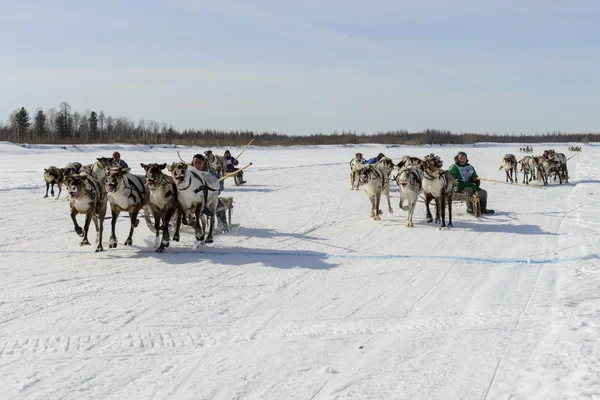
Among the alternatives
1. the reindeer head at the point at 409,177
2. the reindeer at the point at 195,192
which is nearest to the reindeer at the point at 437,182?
the reindeer head at the point at 409,177

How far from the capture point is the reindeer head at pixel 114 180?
916cm

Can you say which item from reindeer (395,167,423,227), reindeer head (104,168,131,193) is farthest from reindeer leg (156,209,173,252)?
reindeer (395,167,423,227)

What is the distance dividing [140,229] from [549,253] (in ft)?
25.6

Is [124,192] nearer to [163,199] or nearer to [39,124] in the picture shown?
[163,199]

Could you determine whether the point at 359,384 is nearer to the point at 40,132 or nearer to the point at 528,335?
the point at 528,335

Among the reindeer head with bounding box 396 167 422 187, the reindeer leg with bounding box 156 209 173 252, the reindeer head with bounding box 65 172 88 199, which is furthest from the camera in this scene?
the reindeer head with bounding box 396 167 422 187

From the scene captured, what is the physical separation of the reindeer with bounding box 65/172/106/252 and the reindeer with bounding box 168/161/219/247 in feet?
4.18

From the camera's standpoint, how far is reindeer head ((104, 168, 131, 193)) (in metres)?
9.16

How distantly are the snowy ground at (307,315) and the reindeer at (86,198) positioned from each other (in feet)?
1.82

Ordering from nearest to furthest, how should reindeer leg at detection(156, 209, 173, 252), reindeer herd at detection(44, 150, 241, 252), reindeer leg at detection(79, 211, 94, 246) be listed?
reindeer herd at detection(44, 150, 241, 252) → reindeer leg at detection(156, 209, 173, 252) → reindeer leg at detection(79, 211, 94, 246)

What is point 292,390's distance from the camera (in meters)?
4.29

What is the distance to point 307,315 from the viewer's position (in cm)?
611

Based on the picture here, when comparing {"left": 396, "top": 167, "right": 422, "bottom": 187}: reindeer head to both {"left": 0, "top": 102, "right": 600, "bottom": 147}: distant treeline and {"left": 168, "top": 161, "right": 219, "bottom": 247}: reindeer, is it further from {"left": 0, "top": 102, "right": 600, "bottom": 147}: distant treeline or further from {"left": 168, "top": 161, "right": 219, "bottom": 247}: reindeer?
{"left": 0, "top": 102, "right": 600, "bottom": 147}: distant treeline

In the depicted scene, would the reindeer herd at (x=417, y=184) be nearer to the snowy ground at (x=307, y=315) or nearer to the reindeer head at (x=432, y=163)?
the reindeer head at (x=432, y=163)
